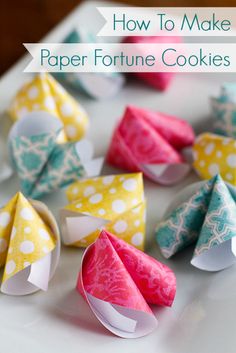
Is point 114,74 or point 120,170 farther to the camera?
point 114,74

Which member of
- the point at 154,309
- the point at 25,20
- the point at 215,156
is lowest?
the point at 154,309

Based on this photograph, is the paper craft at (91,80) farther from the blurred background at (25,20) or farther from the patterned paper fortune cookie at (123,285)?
the blurred background at (25,20)

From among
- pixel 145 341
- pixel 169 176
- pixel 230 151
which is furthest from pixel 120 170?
pixel 145 341

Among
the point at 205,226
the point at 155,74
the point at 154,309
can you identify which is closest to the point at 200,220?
the point at 205,226

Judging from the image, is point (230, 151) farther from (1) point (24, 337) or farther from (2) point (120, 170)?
(1) point (24, 337)

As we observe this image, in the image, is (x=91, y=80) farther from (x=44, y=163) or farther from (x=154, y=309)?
(x=154, y=309)

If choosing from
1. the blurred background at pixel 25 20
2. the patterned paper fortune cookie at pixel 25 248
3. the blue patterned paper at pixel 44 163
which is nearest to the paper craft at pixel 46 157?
the blue patterned paper at pixel 44 163
